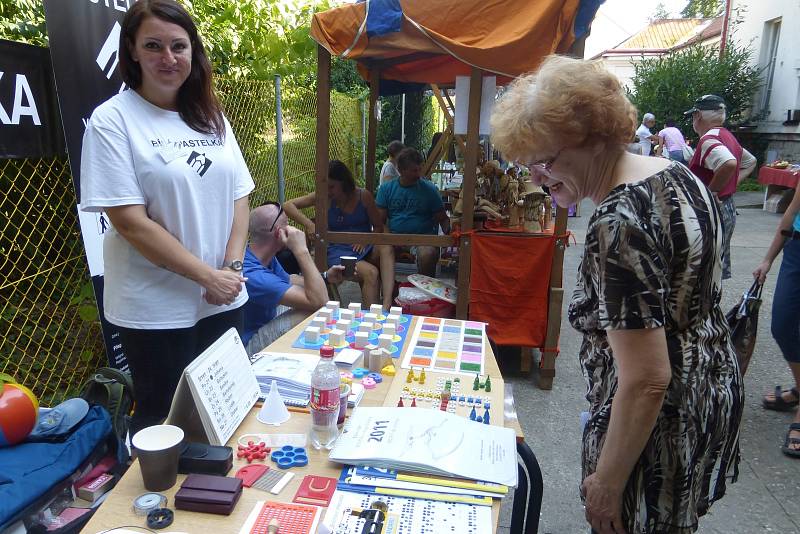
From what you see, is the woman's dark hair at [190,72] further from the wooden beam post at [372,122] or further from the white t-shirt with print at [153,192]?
the wooden beam post at [372,122]

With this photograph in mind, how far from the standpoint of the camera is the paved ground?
8.01ft

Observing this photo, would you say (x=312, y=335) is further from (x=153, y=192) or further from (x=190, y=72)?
(x=190, y=72)

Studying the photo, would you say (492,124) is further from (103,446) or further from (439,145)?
(439,145)

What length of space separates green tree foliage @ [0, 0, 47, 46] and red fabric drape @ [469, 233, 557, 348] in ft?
8.75

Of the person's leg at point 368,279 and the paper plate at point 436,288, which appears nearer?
the paper plate at point 436,288

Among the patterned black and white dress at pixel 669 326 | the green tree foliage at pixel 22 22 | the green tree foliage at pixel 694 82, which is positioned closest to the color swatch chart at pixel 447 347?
the patterned black and white dress at pixel 669 326

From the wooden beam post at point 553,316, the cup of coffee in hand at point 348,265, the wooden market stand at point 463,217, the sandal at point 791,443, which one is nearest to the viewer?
the sandal at point 791,443

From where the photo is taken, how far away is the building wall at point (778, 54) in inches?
505

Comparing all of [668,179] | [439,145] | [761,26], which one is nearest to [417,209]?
[439,145]

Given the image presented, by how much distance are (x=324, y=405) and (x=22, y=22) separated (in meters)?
2.19

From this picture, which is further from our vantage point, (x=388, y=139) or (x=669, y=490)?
(x=388, y=139)

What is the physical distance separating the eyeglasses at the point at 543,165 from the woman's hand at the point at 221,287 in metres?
1.15

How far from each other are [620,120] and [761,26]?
1723 cm

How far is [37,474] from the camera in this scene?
5.02 ft
